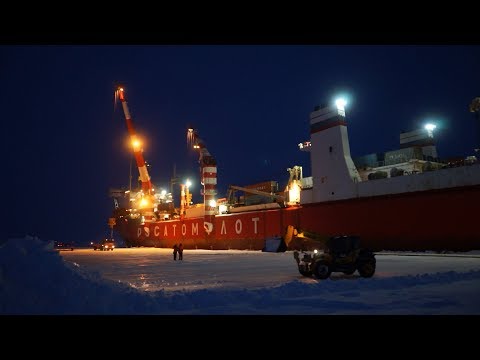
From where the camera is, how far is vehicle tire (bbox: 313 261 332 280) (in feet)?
45.6

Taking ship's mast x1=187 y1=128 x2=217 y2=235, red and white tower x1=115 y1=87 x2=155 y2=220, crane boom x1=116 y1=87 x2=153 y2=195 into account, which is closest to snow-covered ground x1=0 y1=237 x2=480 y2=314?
ship's mast x1=187 y1=128 x2=217 y2=235

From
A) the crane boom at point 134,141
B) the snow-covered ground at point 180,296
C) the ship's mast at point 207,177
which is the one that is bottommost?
the snow-covered ground at point 180,296

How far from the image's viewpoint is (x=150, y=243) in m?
69.9

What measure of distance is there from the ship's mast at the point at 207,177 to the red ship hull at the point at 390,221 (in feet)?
16.6

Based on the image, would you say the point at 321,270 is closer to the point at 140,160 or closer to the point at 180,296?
the point at 180,296

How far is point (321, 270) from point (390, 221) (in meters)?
17.9

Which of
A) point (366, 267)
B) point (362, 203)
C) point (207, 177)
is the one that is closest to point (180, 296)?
point (366, 267)

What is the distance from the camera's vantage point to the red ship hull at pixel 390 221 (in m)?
25.5

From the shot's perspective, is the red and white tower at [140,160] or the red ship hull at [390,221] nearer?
the red ship hull at [390,221]

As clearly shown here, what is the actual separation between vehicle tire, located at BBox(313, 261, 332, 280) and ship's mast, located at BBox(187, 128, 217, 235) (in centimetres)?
3682

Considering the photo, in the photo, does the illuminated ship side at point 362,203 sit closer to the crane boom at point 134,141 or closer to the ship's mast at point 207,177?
the ship's mast at point 207,177

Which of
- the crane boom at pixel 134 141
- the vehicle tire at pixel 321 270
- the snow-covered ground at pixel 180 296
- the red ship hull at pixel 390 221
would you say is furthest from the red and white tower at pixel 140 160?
the snow-covered ground at pixel 180 296

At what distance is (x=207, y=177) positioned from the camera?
5425cm
